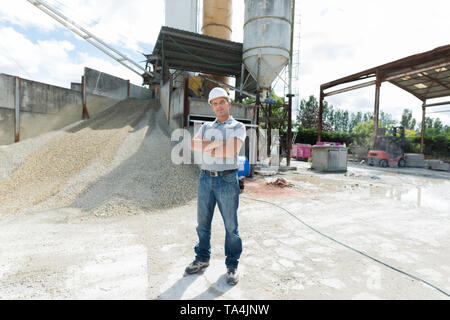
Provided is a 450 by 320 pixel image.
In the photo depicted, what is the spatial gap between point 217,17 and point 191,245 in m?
18.3

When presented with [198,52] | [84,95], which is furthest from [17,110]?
[198,52]

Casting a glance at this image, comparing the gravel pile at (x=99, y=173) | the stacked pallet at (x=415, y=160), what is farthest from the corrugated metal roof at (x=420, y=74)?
the gravel pile at (x=99, y=173)

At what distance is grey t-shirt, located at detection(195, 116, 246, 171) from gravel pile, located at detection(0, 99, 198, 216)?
3322mm

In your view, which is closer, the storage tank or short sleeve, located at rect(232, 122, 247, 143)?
short sleeve, located at rect(232, 122, 247, 143)

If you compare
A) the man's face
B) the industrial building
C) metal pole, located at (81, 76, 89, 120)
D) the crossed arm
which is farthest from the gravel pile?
the man's face

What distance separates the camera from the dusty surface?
2.42m

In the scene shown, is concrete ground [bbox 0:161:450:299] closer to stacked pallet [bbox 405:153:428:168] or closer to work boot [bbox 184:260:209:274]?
work boot [bbox 184:260:209:274]

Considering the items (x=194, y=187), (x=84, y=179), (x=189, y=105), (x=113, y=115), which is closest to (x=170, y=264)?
(x=194, y=187)

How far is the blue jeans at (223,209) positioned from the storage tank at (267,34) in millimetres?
12863

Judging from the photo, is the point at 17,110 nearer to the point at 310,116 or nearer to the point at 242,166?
the point at 242,166

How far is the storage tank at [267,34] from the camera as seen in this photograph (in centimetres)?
1346

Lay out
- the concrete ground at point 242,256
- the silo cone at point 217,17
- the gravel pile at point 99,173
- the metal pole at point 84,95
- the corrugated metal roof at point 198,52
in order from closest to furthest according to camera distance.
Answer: the concrete ground at point 242,256 < the gravel pile at point 99,173 < the metal pole at point 84,95 < the corrugated metal roof at point 198,52 < the silo cone at point 217,17

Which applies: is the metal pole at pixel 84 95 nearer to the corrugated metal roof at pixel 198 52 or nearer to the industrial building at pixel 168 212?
the industrial building at pixel 168 212

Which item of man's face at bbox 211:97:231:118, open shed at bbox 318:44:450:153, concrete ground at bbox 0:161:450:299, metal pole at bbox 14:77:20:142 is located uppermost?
open shed at bbox 318:44:450:153
